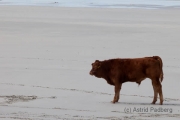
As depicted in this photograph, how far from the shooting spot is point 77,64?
12.6 metres

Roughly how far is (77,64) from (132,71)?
3911 mm

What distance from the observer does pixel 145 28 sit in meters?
20.8

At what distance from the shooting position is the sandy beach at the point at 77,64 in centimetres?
834

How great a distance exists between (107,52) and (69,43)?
6.66 feet

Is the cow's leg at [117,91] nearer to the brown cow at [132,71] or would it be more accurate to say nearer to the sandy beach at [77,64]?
the brown cow at [132,71]

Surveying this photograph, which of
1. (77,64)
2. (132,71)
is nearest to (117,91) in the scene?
(132,71)

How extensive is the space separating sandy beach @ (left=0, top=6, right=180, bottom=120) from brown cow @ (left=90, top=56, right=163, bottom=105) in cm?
33

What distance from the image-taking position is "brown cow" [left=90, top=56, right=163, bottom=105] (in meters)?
8.70

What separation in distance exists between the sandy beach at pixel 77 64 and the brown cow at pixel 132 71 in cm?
33

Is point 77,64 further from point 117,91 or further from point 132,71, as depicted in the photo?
point 132,71

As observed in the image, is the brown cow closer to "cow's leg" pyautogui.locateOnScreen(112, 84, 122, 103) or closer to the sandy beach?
"cow's leg" pyautogui.locateOnScreen(112, 84, 122, 103)

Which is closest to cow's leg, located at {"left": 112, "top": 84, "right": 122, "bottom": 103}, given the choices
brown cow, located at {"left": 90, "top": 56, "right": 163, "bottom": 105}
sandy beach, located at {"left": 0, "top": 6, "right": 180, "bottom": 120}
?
brown cow, located at {"left": 90, "top": 56, "right": 163, "bottom": 105}

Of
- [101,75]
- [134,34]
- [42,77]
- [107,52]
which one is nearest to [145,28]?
[134,34]

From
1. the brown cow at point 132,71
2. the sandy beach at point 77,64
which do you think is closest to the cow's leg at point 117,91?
the brown cow at point 132,71
